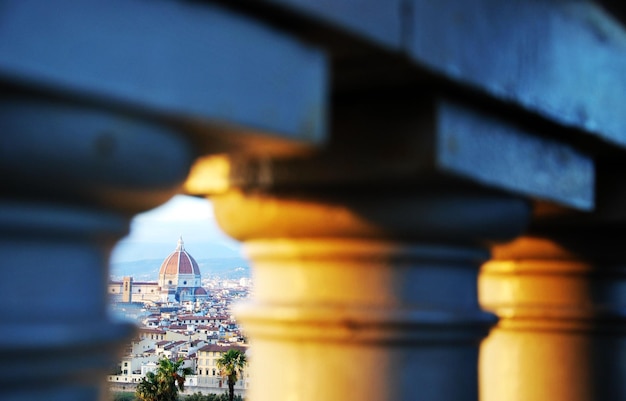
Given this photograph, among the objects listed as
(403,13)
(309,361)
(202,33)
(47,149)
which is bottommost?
(309,361)

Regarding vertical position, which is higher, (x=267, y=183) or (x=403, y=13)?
(x=403, y=13)

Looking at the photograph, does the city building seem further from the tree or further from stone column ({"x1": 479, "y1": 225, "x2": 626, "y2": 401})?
Answer: stone column ({"x1": 479, "y1": 225, "x2": 626, "y2": 401})

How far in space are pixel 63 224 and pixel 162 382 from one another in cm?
5358

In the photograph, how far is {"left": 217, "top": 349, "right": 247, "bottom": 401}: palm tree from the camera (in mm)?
54156

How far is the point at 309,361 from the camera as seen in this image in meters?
2.25

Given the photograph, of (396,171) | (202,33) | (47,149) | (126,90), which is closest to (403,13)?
A: (396,171)

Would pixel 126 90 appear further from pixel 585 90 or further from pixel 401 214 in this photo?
pixel 585 90

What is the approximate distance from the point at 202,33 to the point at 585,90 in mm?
1592

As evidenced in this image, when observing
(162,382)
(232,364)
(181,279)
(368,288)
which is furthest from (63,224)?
(181,279)

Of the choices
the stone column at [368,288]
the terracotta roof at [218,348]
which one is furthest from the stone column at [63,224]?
the terracotta roof at [218,348]

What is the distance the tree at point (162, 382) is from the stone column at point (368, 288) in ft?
169

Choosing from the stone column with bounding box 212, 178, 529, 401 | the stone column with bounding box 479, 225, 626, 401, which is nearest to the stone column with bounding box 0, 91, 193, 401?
the stone column with bounding box 212, 178, 529, 401

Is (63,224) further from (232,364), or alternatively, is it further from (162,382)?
(232,364)

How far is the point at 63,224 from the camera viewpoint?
1237 mm
